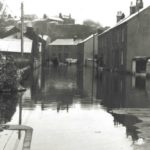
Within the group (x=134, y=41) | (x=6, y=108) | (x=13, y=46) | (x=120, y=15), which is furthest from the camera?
(x=120, y=15)

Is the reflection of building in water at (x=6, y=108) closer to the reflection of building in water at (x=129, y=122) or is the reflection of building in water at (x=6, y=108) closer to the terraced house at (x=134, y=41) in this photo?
the reflection of building in water at (x=129, y=122)

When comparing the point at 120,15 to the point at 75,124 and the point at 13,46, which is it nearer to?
the point at 13,46

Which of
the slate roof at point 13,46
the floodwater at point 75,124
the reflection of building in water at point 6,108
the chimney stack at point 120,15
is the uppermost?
the chimney stack at point 120,15

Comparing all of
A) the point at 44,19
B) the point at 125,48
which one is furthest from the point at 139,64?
the point at 44,19

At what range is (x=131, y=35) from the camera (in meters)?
52.2

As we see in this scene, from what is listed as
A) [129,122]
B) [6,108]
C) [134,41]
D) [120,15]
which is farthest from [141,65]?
[129,122]

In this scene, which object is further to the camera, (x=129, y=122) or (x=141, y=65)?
(x=141, y=65)

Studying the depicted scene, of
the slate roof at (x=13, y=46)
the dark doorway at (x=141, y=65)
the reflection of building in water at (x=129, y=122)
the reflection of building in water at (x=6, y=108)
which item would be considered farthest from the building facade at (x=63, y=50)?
the reflection of building in water at (x=129, y=122)

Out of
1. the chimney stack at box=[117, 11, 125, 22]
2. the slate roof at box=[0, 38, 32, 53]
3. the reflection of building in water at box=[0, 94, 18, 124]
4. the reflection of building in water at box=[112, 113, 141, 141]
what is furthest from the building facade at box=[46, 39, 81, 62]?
the reflection of building in water at box=[112, 113, 141, 141]

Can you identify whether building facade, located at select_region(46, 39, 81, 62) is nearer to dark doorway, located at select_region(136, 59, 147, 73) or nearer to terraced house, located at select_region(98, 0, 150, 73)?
terraced house, located at select_region(98, 0, 150, 73)

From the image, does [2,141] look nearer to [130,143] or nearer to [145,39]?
[130,143]

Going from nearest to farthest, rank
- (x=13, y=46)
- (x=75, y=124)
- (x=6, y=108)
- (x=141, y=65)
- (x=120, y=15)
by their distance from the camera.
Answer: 1. (x=75, y=124)
2. (x=6, y=108)
3. (x=141, y=65)
4. (x=13, y=46)
5. (x=120, y=15)

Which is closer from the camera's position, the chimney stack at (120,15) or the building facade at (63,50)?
the chimney stack at (120,15)

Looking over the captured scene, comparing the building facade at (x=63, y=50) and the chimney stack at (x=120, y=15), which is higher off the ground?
the chimney stack at (x=120, y=15)
